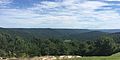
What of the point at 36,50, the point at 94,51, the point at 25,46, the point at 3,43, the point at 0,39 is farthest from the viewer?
the point at 0,39

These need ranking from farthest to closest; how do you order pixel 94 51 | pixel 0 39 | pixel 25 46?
pixel 0 39, pixel 25 46, pixel 94 51

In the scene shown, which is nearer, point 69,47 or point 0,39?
point 69,47

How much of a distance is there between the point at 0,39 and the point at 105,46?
65313 millimetres

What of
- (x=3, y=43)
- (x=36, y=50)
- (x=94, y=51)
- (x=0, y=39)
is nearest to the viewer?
(x=94, y=51)

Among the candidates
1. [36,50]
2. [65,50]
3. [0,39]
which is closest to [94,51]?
[65,50]

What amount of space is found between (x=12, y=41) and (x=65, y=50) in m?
38.1

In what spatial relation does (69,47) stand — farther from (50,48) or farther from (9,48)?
(9,48)

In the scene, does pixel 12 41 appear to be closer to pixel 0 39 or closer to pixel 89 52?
pixel 0 39

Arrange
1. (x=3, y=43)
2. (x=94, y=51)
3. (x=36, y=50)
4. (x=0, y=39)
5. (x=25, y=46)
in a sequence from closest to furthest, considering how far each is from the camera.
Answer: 1. (x=94, y=51)
2. (x=36, y=50)
3. (x=25, y=46)
4. (x=3, y=43)
5. (x=0, y=39)

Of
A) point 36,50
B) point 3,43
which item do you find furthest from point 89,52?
point 3,43

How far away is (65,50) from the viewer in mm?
113125

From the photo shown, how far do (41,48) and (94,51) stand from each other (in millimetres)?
28633

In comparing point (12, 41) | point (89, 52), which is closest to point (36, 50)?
point (89, 52)

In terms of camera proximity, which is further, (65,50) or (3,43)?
(3,43)
